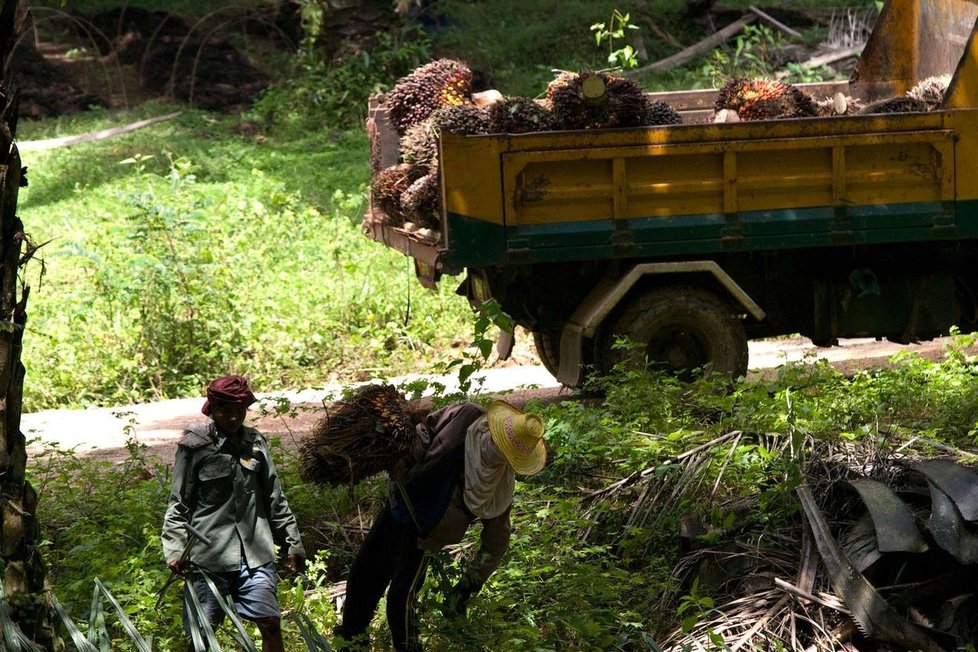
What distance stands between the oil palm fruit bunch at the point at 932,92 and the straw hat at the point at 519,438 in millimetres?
5581

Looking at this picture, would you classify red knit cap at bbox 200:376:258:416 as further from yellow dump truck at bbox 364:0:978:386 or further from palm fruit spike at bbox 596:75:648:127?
palm fruit spike at bbox 596:75:648:127

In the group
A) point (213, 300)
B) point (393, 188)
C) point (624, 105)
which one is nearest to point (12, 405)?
point (624, 105)

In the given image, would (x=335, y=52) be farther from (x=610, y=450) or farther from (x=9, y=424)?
(x=9, y=424)

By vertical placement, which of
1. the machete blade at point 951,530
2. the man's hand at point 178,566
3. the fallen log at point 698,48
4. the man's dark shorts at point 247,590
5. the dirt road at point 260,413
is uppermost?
the fallen log at point 698,48

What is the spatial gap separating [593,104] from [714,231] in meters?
1.17

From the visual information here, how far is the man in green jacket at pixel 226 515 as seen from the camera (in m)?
5.18

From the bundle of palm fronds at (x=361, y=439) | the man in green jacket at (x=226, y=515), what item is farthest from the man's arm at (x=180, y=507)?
the bundle of palm fronds at (x=361, y=439)

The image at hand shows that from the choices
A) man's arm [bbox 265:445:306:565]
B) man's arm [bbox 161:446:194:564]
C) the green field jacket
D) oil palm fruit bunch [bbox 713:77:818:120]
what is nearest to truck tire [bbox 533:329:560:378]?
oil palm fruit bunch [bbox 713:77:818:120]

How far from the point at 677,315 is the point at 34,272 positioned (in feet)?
23.3

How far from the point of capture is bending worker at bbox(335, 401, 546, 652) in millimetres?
5082

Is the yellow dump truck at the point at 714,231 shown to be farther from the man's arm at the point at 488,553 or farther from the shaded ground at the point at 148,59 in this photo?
the shaded ground at the point at 148,59

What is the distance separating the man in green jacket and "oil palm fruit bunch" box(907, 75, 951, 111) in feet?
20.1

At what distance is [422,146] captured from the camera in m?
8.93

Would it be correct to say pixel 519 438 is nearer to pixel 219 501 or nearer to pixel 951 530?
pixel 219 501
